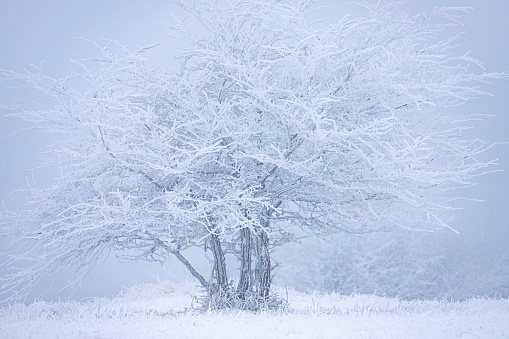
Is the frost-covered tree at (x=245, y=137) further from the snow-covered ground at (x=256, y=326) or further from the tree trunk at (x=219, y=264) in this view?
the snow-covered ground at (x=256, y=326)

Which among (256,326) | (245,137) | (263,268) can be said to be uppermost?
(245,137)

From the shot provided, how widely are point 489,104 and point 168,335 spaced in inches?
3366

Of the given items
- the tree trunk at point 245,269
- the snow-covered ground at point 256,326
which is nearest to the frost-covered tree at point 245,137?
the tree trunk at point 245,269

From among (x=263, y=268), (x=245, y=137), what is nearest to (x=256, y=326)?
(x=263, y=268)

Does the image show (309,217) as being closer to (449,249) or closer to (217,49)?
(217,49)

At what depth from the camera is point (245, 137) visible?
748cm

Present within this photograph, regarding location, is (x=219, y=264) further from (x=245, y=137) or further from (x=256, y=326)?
(x=256, y=326)

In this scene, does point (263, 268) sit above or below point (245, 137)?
below

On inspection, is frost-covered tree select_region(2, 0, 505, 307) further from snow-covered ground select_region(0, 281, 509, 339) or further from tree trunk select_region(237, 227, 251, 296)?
snow-covered ground select_region(0, 281, 509, 339)

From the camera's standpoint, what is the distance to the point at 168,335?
555 centimetres

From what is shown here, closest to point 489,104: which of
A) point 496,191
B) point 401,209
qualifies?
point 496,191

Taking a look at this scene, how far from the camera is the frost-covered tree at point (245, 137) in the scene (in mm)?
7234

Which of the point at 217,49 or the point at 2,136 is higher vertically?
the point at 217,49

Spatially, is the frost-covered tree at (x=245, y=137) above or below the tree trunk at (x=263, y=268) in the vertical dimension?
above
